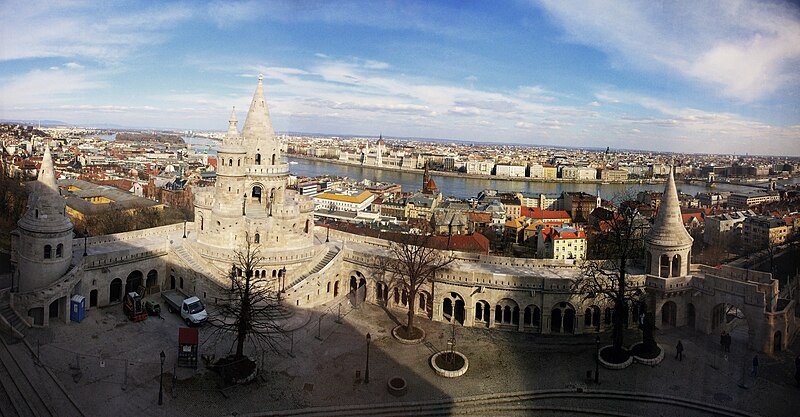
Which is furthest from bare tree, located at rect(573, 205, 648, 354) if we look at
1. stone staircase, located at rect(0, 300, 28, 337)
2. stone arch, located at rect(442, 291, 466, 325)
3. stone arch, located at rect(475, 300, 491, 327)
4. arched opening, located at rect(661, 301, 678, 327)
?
stone staircase, located at rect(0, 300, 28, 337)

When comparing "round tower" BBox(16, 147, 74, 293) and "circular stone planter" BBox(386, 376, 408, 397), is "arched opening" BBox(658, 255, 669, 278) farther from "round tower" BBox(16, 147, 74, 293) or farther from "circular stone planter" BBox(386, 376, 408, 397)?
"round tower" BBox(16, 147, 74, 293)

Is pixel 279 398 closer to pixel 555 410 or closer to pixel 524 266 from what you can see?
pixel 555 410

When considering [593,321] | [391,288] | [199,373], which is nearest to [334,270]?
[391,288]

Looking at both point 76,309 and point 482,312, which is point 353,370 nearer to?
point 482,312

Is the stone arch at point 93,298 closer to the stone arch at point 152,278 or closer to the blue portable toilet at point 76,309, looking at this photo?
the blue portable toilet at point 76,309

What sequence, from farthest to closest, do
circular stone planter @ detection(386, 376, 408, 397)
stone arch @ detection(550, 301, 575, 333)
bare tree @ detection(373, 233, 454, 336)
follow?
stone arch @ detection(550, 301, 575, 333) < bare tree @ detection(373, 233, 454, 336) < circular stone planter @ detection(386, 376, 408, 397)

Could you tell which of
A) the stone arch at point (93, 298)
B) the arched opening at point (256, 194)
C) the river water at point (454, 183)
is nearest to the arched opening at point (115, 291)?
the stone arch at point (93, 298)

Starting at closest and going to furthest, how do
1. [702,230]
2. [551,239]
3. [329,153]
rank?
1. [702,230]
2. [551,239]
3. [329,153]
